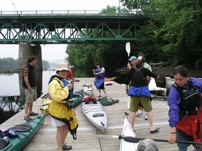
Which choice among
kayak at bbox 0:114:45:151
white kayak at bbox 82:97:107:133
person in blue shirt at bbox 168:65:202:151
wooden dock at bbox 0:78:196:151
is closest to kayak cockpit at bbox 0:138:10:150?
kayak at bbox 0:114:45:151

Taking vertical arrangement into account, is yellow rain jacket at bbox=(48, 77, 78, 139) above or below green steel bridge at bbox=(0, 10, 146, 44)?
below

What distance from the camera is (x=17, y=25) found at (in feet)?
158

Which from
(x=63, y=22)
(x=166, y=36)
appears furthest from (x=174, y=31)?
(x=63, y=22)

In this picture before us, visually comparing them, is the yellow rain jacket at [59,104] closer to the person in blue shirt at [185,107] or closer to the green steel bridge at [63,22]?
Answer: the person in blue shirt at [185,107]

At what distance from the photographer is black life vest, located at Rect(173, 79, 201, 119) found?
10.2ft

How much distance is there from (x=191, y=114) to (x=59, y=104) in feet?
6.93

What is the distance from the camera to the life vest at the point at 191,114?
3.12 metres

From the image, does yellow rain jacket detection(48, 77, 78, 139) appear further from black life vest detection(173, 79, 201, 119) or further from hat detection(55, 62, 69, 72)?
black life vest detection(173, 79, 201, 119)

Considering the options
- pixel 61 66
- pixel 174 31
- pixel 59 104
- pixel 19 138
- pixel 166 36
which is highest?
pixel 174 31

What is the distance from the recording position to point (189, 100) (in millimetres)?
3121

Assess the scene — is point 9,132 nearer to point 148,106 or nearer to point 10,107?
point 148,106

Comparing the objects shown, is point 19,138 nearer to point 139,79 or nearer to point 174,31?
point 139,79

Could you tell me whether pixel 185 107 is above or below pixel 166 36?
below

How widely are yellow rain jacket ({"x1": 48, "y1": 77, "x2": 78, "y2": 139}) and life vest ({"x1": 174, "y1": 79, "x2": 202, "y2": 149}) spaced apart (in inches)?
71.5
